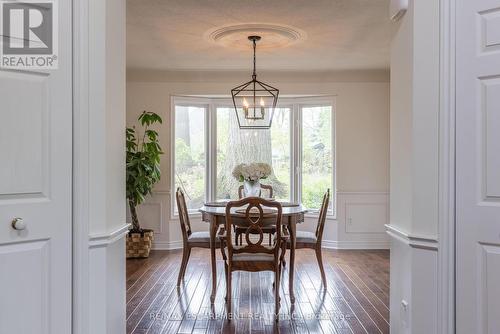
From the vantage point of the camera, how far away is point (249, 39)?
393cm

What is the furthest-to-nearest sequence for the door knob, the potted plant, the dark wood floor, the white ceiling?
1. the potted plant
2. the white ceiling
3. the dark wood floor
4. the door knob

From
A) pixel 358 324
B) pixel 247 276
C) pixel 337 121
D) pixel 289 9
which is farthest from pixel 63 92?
pixel 337 121

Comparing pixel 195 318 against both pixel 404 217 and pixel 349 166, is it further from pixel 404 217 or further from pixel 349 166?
pixel 349 166

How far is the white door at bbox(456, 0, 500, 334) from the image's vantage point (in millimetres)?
1633

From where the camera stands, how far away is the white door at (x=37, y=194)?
61.2 inches

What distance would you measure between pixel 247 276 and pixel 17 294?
9.10 feet

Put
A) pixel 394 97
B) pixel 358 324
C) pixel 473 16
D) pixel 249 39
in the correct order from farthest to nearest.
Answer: pixel 249 39 → pixel 358 324 → pixel 394 97 → pixel 473 16

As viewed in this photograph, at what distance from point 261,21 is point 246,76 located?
6.54 feet

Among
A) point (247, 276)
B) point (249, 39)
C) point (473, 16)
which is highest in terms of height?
point (249, 39)

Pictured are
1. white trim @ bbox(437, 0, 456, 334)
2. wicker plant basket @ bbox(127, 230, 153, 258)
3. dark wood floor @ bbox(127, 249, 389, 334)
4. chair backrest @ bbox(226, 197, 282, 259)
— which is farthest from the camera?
wicker plant basket @ bbox(127, 230, 153, 258)

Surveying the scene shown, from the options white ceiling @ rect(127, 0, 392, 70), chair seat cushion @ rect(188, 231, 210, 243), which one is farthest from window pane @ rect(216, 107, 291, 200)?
chair seat cushion @ rect(188, 231, 210, 243)

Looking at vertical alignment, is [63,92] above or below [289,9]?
below

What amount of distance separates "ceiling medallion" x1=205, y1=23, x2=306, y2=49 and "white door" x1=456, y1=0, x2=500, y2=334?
7.16ft

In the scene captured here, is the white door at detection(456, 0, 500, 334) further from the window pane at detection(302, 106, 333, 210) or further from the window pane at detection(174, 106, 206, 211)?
the window pane at detection(174, 106, 206, 211)
